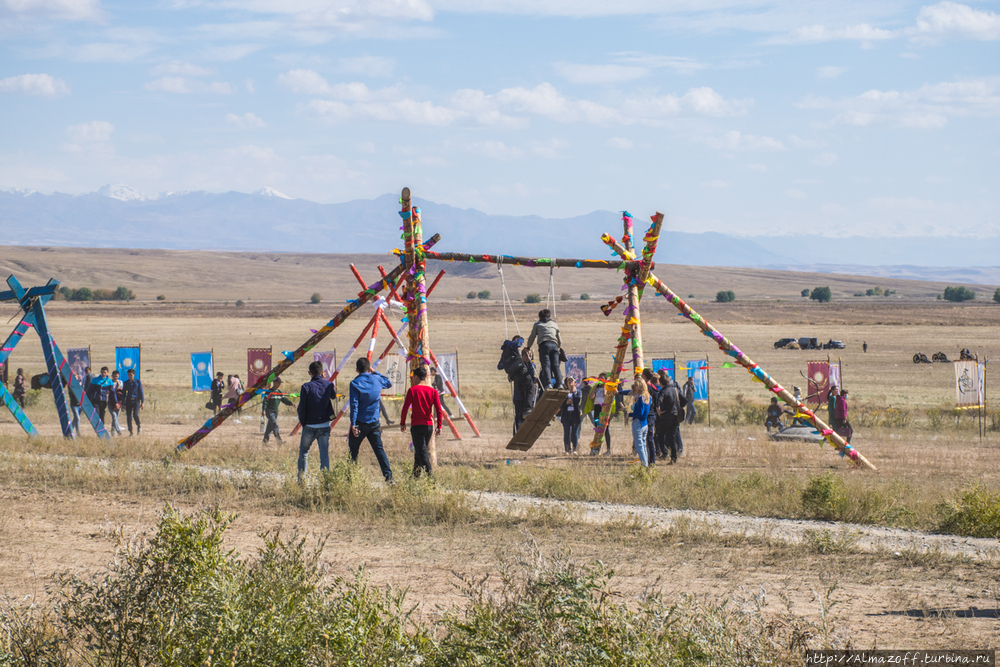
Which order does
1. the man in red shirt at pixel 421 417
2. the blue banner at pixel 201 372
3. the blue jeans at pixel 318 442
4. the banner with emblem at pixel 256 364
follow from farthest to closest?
the blue banner at pixel 201 372 < the banner with emblem at pixel 256 364 < the blue jeans at pixel 318 442 < the man in red shirt at pixel 421 417

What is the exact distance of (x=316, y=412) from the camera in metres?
12.0

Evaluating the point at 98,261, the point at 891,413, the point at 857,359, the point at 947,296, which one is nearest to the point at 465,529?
the point at 891,413

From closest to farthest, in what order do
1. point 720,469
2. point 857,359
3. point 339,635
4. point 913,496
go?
point 339,635, point 913,496, point 720,469, point 857,359

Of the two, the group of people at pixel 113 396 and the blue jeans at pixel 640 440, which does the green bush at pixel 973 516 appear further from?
the group of people at pixel 113 396

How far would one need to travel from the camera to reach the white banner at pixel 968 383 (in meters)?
21.3

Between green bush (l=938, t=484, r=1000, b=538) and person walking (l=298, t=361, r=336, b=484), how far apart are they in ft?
25.3

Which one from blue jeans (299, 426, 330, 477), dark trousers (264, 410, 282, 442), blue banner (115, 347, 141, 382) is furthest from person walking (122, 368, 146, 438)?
blue jeans (299, 426, 330, 477)

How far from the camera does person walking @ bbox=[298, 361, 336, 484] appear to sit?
1198cm

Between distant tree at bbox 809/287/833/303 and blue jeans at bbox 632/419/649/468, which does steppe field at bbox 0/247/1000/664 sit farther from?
distant tree at bbox 809/287/833/303

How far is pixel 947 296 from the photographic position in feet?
400

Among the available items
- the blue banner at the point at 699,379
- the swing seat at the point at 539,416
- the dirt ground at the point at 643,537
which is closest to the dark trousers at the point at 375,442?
the dirt ground at the point at 643,537

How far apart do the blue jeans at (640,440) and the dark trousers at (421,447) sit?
368 cm

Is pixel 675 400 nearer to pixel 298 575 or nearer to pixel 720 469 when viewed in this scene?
pixel 720 469

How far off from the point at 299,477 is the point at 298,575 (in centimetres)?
654
